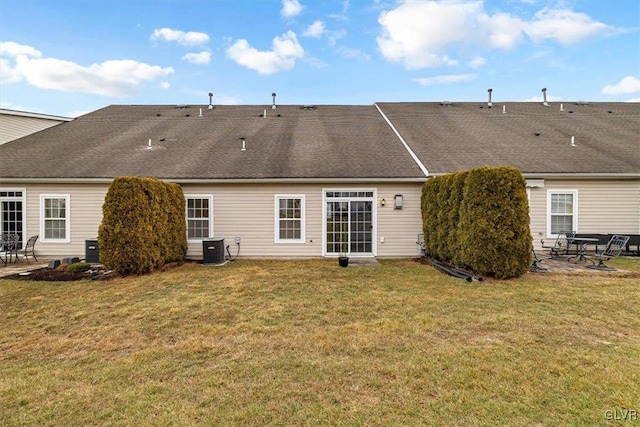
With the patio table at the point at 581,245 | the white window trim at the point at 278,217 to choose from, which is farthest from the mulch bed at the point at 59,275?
the patio table at the point at 581,245

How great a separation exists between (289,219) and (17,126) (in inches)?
467

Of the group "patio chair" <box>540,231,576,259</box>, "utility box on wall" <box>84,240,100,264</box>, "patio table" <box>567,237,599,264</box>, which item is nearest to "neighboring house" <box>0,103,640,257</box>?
"patio chair" <box>540,231,576,259</box>

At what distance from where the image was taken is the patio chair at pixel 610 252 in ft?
26.5

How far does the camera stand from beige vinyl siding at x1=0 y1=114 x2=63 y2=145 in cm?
1209

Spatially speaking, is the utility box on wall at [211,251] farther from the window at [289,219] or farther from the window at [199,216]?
the window at [289,219]

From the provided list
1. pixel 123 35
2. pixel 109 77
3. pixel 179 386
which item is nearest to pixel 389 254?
pixel 179 386

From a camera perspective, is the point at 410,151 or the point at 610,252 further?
the point at 410,151

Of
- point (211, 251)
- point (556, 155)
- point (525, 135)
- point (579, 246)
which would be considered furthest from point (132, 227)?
point (525, 135)

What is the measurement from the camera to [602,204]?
10.1 metres

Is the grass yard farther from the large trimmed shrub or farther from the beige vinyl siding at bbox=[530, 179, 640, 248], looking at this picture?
the beige vinyl siding at bbox=[530, 179, 640, 248]

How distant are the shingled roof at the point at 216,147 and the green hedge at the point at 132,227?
213 cm

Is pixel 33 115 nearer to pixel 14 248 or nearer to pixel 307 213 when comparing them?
pixel 14 248

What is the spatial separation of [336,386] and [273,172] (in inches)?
310

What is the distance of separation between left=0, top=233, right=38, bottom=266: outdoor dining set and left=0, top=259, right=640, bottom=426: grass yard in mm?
3995
